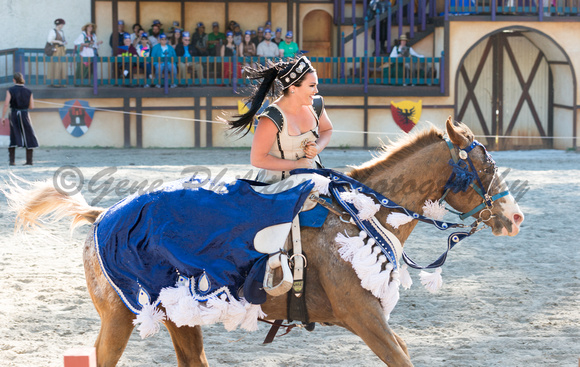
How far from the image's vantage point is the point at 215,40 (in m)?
21.0

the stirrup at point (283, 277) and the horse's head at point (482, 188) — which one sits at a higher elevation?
the horse's head at point (482, 188)

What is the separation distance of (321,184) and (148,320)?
1.26m

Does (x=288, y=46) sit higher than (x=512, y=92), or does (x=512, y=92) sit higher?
(x=288, y=46)

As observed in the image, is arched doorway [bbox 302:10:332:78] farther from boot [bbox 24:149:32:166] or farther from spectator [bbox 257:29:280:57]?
boot [bbox 24:149:32:166]

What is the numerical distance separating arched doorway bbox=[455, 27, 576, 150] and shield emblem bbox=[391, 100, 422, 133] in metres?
1.49

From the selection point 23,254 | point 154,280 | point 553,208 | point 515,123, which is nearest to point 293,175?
point 154,280

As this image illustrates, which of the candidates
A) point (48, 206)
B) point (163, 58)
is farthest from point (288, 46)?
point (48, 206)

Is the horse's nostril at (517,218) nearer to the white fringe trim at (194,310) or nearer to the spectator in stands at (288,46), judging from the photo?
the white fringe trim at (194,310)

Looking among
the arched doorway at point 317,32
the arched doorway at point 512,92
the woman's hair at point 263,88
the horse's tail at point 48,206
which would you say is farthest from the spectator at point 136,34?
the woman's hair at point 263,88

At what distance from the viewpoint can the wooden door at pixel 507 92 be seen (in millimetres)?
21047

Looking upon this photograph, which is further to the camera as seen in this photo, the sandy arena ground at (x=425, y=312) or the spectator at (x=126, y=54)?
the spectator at (x=126, y=54)

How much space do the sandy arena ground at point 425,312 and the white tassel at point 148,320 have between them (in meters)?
0.91

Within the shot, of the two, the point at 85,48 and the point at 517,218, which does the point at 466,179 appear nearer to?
the point at 517,218

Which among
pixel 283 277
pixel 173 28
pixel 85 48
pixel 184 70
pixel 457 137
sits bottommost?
pixel 283 277
